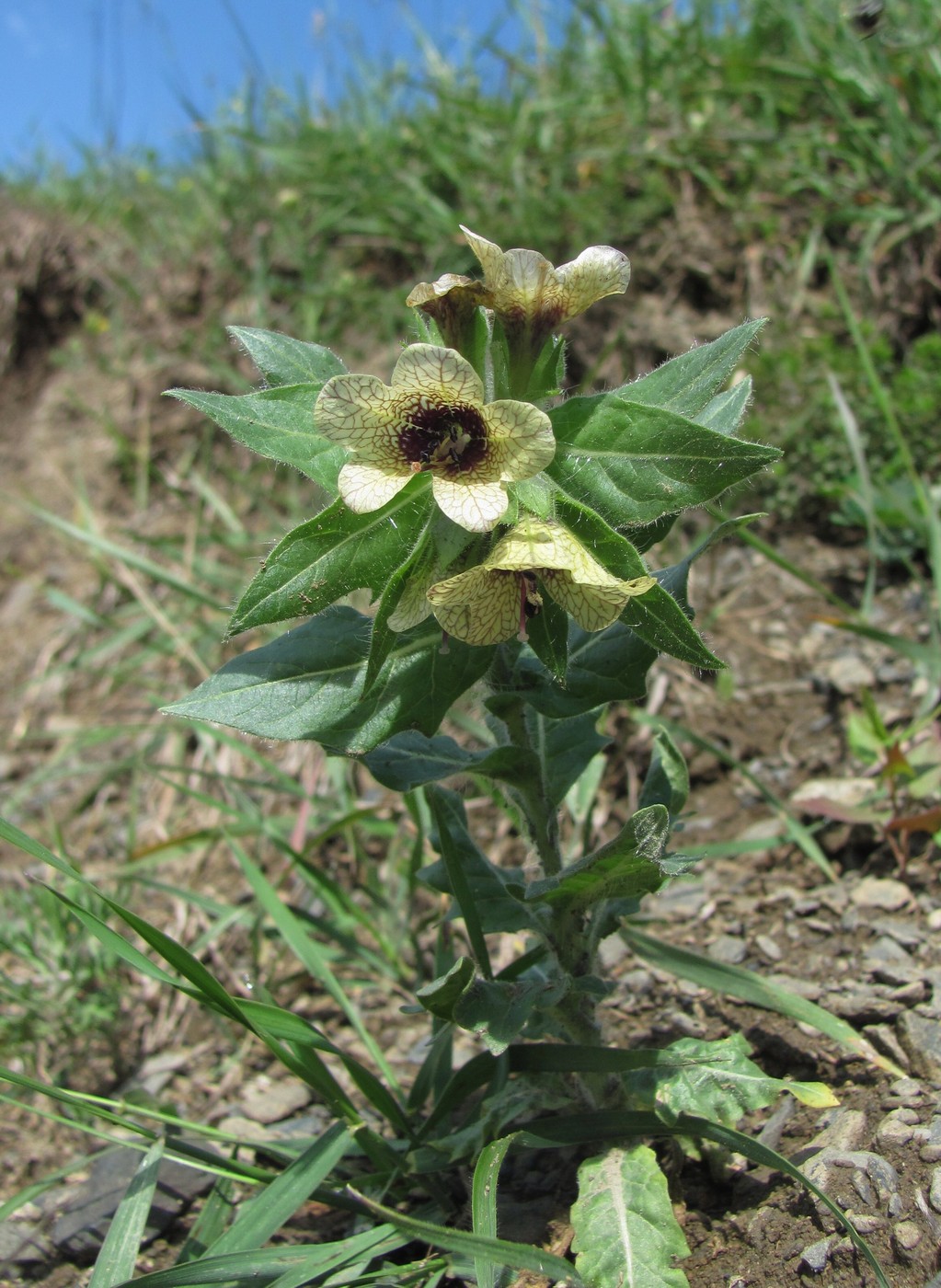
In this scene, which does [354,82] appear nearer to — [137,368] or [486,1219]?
[137,368]

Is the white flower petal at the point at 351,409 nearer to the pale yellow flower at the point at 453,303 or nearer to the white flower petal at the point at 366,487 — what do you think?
the white flower petal at the point at 366,487

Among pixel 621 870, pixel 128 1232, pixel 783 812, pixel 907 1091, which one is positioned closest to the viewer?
pixel 621 870

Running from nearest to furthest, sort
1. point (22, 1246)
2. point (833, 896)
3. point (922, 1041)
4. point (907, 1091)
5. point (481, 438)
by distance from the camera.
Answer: point (481, 438)
point (907, 1091)
point (922, 1041)
point (22, 1246)
point (833, 896)

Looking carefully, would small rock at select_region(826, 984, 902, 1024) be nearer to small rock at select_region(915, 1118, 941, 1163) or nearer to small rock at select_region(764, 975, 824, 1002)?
small rock at select_region(764, 975, 824, 1002)

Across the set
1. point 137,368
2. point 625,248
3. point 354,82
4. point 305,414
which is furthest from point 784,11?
point 305,414

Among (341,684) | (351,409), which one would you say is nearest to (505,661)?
(341,684)

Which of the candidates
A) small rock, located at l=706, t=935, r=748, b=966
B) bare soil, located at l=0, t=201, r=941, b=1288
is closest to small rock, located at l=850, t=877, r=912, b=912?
bare soil, located at l=0, t=201, r=941, b=1288

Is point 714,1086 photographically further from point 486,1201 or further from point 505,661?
point 505,661
